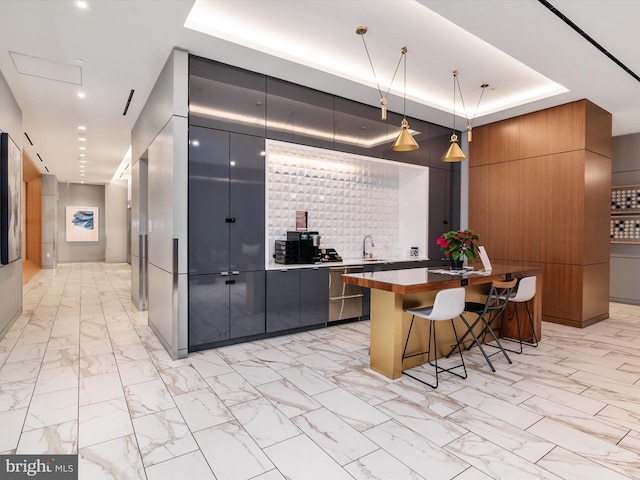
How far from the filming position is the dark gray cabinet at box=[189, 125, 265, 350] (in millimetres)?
4102

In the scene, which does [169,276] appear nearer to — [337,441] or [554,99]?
[337,441]

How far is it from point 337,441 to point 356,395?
0.71 metres

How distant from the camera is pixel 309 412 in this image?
111 inches

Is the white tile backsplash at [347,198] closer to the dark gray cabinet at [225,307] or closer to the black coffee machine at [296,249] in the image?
the black coffee machine at [296,249]

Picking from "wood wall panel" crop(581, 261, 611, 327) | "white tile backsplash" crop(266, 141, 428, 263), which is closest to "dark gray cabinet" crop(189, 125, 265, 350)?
"white tile backsplash" crop(266, 141, 428, 263)

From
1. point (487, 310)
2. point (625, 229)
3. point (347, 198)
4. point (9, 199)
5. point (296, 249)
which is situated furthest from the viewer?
point (625, 229)

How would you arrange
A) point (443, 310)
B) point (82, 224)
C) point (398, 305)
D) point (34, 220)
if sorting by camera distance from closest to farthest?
point (443, 310) → point (398, 305) → point (34, 220) → point (82, 224)

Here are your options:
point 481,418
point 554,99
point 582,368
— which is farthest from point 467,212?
point 481,418

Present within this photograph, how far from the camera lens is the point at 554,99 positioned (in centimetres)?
541

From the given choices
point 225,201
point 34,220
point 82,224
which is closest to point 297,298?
point 225,201

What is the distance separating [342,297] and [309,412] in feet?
8.66

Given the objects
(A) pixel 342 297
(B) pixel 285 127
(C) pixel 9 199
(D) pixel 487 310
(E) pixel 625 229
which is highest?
(B) pixel 285 127

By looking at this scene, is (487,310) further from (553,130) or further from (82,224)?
(82,224)

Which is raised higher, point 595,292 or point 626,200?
point 626,200
